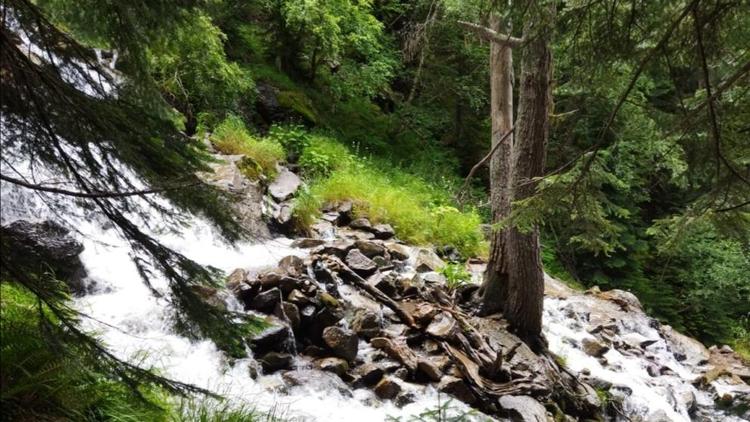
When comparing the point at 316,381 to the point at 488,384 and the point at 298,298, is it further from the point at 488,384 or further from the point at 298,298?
the point at 488,384

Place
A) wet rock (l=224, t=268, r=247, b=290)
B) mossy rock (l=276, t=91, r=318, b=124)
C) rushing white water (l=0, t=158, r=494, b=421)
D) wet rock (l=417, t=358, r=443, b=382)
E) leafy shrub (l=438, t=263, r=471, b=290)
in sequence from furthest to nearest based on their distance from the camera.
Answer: mossy rock (l=276, t=91, r=318, b=124)
leafy shrub (l=438, t=263, r=471, b=290)
wet rock (l=224, t=268, r=247, b=290)
wet rock (l=417, t=358, r=443, b=382)
rushing white water (l=0, t=158, r=494, b=421)

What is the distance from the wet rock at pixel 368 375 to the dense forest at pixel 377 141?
4.47 ft

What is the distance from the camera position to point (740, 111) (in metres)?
3.16

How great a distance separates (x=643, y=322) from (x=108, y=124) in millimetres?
10085

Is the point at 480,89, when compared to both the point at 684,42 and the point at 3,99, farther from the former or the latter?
the point at 3,99

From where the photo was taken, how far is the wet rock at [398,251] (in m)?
8.34

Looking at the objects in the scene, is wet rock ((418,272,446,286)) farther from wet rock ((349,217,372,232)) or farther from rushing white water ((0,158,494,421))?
rushing white water ((0,158,494,421))

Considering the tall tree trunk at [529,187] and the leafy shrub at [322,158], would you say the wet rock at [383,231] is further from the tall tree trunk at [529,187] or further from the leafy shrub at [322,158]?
the tall tree trunk at [529,187]

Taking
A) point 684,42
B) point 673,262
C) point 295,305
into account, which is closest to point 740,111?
point 684,42

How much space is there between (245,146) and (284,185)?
1.00m

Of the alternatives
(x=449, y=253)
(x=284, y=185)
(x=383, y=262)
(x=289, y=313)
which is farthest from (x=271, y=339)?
(x=449, y=253)

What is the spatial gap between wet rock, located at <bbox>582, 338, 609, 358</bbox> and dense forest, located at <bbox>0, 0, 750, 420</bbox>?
4.85ft

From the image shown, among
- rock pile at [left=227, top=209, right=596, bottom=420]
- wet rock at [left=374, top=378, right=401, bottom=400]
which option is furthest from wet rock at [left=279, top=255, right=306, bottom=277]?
wet rock at [left=374, top=378, right=401, bottom=400]

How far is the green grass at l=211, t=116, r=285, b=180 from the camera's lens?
A: 9.68 m
